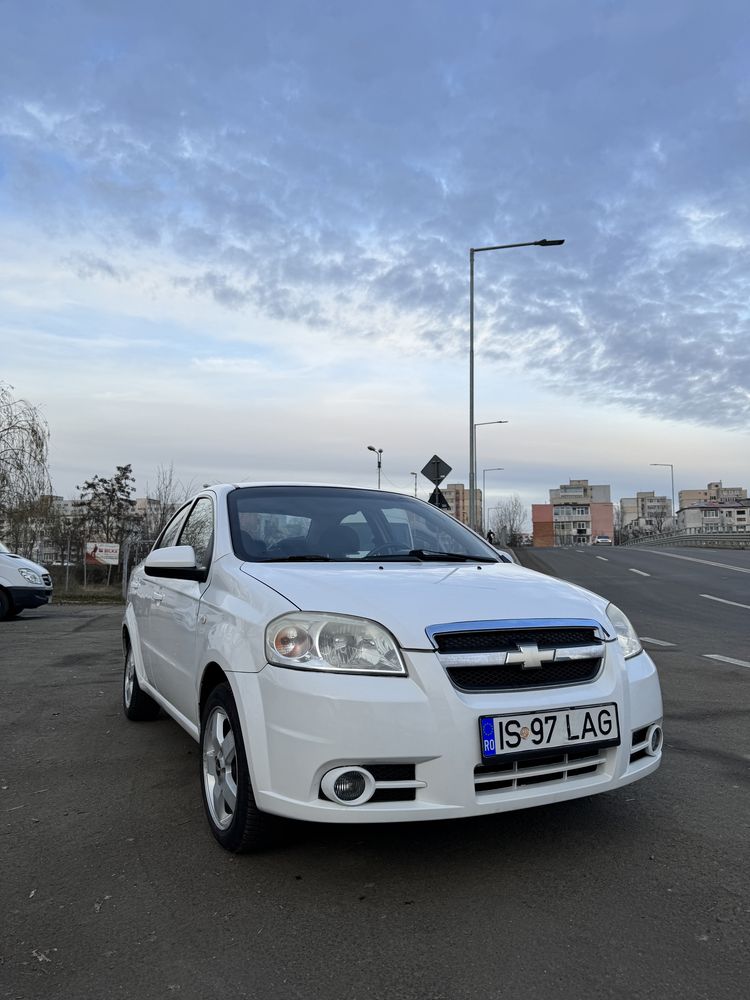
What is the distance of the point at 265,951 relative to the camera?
7.86ft

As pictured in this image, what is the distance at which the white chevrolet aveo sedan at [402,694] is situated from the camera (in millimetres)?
2693

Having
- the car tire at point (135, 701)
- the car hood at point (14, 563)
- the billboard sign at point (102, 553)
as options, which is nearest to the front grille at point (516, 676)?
the car tire at point (135, 701)

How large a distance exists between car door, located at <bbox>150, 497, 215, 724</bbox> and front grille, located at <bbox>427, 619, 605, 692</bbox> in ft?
4.62

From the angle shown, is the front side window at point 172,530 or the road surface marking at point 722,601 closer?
the front side window at point 172,530

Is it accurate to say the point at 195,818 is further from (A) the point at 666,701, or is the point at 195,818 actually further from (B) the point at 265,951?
(A) the point at 666,701

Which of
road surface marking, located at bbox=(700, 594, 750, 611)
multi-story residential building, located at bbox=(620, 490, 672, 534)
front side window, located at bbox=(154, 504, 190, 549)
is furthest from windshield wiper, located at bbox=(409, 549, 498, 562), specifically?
multi-story residential building, located at bbox=(620, 490, 672, 534)

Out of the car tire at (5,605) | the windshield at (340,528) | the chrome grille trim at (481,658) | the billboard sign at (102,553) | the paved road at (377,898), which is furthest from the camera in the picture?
the billboard sign at (102,553)

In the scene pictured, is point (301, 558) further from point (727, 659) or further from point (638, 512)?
point (638, 512)

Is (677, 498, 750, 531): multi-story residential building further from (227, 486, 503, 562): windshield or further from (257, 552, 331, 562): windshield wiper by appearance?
(257, 552, 331, 562): windshield wiper

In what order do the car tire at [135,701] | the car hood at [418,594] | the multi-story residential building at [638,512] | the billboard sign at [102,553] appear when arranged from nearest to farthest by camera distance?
1. the car hood at [418,594]
2. the car tire at [135,701]
3. the billboard sign at [102,553]
4. the multi-story residential building at [638,512]

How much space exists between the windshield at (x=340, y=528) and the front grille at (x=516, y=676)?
1.15 meters

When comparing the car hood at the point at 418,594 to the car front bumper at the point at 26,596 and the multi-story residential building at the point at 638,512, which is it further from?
the multi-story residential building at the point at 638,512

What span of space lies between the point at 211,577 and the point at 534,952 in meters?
2.13

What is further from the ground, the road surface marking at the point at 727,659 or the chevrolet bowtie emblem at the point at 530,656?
the chevrolet bowtie emblem at the point at 530,656
